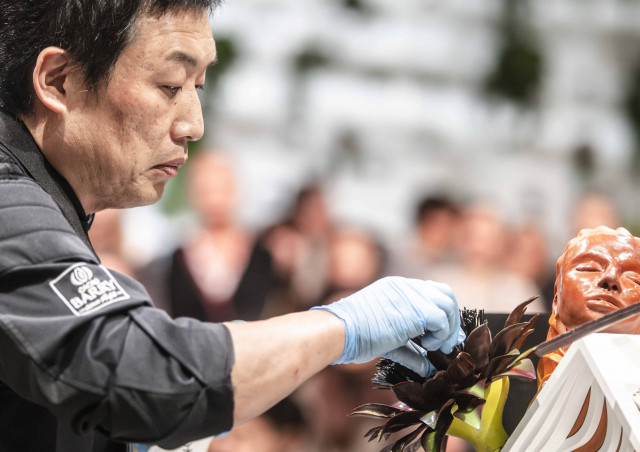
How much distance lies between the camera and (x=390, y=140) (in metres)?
2.93

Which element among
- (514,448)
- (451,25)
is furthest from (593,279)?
(451,25)

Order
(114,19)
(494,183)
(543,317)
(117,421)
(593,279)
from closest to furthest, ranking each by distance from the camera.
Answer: (117,421) → (114,19) → (593,279) → (543,317) → (494,183)

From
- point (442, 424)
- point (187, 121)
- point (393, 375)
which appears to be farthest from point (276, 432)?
point (187, 121)

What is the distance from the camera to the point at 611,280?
1.32m

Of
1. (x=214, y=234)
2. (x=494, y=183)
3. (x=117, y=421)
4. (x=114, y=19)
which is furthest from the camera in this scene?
(x=494, y=183)

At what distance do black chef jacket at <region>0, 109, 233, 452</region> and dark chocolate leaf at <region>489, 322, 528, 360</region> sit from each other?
0.48 meters

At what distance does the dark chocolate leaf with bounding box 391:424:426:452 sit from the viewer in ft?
4.01

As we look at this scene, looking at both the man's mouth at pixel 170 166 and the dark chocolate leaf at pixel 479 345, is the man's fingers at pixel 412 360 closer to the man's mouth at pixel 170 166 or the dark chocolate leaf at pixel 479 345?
the dark chocolate leaf at pixel 479 345

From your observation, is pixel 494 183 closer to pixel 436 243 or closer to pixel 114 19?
pixel 436 243

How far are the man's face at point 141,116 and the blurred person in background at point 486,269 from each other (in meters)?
1.86

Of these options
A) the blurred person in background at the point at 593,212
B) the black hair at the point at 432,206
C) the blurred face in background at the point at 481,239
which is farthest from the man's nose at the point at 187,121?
the blurred person in background at the point at 593,212

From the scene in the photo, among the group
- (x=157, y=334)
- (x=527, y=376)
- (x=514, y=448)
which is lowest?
(x=514, y=448)

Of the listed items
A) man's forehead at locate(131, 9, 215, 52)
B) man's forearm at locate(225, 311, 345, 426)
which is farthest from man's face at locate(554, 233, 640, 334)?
man's forehead at locate(131, 9, 215, 52)

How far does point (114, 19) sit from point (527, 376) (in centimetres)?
90
